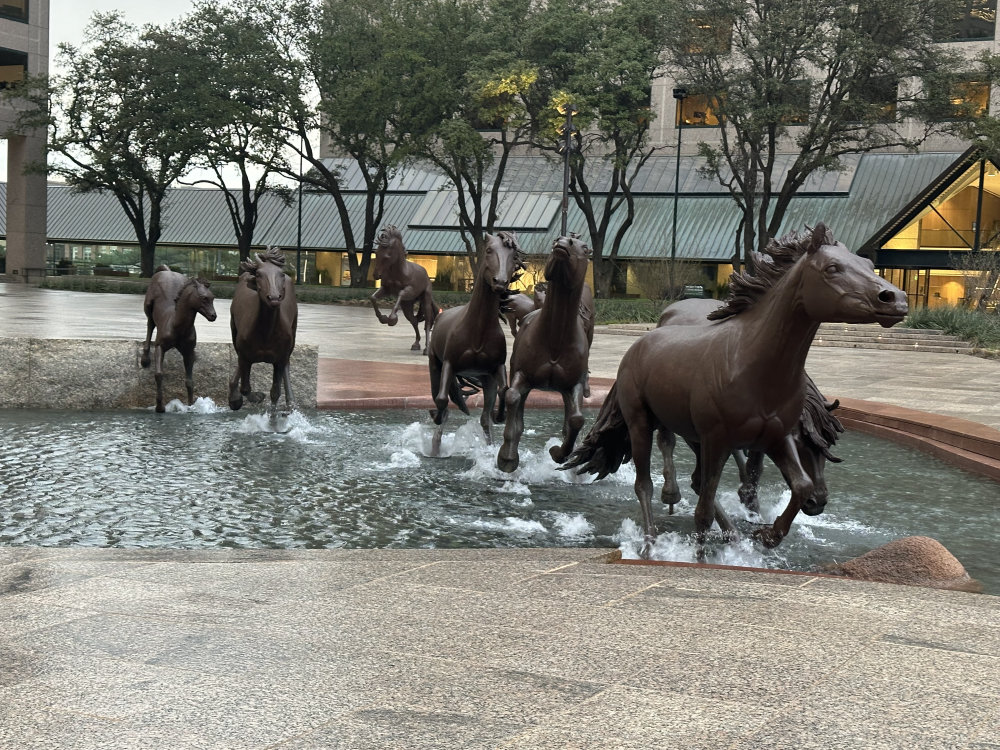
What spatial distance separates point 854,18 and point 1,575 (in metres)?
38.2

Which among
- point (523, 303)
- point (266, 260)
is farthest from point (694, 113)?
point (266, 260)

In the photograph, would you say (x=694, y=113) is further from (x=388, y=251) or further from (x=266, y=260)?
(x=266, y=260)

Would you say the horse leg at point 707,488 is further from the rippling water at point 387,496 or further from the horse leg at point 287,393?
the horse leg at point 287,393

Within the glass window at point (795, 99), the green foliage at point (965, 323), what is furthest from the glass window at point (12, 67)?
the green foliage at point (965, 323)

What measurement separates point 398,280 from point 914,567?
16.4 m

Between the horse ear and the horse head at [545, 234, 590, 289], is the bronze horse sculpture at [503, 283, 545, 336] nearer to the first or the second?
the horse head at [545, 234, 590, 289]

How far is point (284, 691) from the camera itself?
12.7 feet

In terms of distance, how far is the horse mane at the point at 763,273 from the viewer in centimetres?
659

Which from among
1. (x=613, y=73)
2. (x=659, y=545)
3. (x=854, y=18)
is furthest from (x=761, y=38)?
(x=659, y=545)

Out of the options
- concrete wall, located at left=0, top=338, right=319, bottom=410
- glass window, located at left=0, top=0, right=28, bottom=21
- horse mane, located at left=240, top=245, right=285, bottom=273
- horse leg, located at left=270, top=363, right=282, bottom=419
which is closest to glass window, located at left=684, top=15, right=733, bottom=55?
concrete wall, located at left=0, top=338, right=319, bottom=410

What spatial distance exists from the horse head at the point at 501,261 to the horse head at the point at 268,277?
10.8 feet

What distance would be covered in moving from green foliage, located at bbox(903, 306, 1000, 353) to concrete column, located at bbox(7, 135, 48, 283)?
4686 centimetres

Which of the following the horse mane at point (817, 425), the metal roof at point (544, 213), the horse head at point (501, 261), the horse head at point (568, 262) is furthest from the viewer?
the metal roof at point (544, 213)

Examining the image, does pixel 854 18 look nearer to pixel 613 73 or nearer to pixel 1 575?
pixel 613 73
